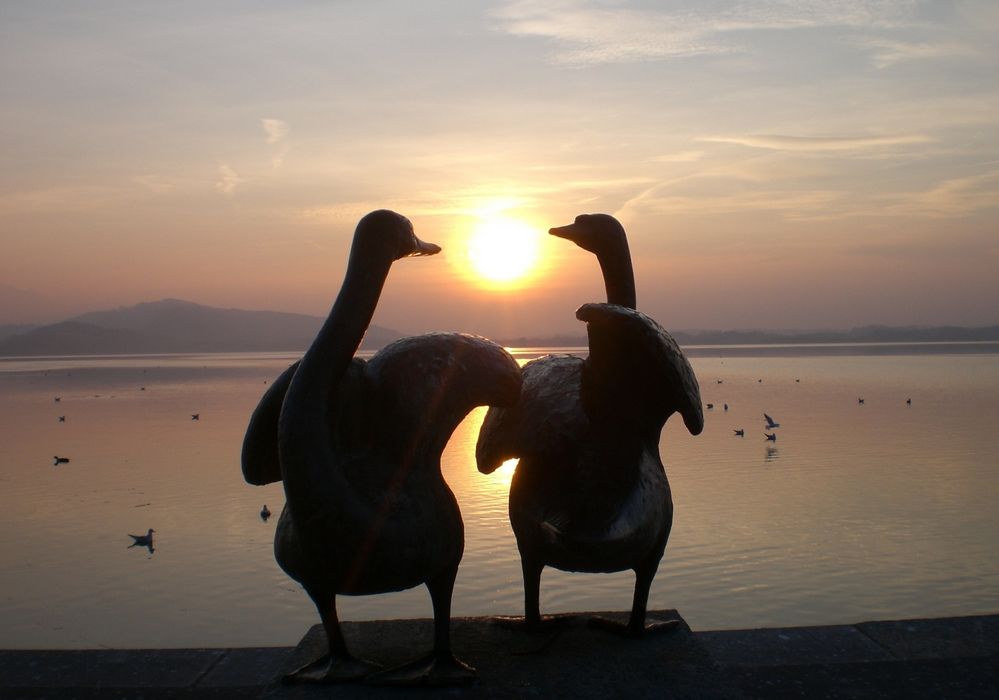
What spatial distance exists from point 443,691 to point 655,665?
4.29 ft

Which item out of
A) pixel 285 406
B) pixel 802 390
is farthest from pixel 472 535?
pixel 802 390

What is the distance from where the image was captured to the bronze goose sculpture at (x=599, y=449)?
216 inches

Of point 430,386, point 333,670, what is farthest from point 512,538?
point 430,386

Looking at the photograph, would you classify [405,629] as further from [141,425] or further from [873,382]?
[873,382]

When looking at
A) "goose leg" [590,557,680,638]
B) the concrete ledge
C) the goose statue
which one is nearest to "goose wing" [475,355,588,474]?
the goose statue

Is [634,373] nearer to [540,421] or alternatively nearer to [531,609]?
[540,421]

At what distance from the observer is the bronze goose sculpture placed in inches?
216

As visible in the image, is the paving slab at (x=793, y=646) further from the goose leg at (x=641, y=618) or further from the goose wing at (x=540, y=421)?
the goose wing at (x=540, y=421)

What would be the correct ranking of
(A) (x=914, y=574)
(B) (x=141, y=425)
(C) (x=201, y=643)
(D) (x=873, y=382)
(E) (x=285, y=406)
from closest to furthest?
1. (E) (x=285, y=406)
2. (C) (x=201, y=643)
3. (A) (x=914, y=574)
4. (B) (x=141, y=425)
5. (D) (x=873, y=382)

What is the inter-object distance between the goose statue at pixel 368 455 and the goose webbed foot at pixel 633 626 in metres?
1.28

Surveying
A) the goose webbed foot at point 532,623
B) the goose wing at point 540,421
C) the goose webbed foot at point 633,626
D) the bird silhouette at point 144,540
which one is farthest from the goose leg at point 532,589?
the bird silhouette at point 144,540

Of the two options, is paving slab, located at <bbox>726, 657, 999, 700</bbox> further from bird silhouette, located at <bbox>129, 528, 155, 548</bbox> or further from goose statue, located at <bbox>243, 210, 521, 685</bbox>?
bird silhouette, located at <bbox>129, 528, 155, 548</bbox>

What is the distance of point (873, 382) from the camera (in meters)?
46.1

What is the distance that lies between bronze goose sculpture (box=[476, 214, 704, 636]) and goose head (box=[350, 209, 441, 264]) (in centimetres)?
116
